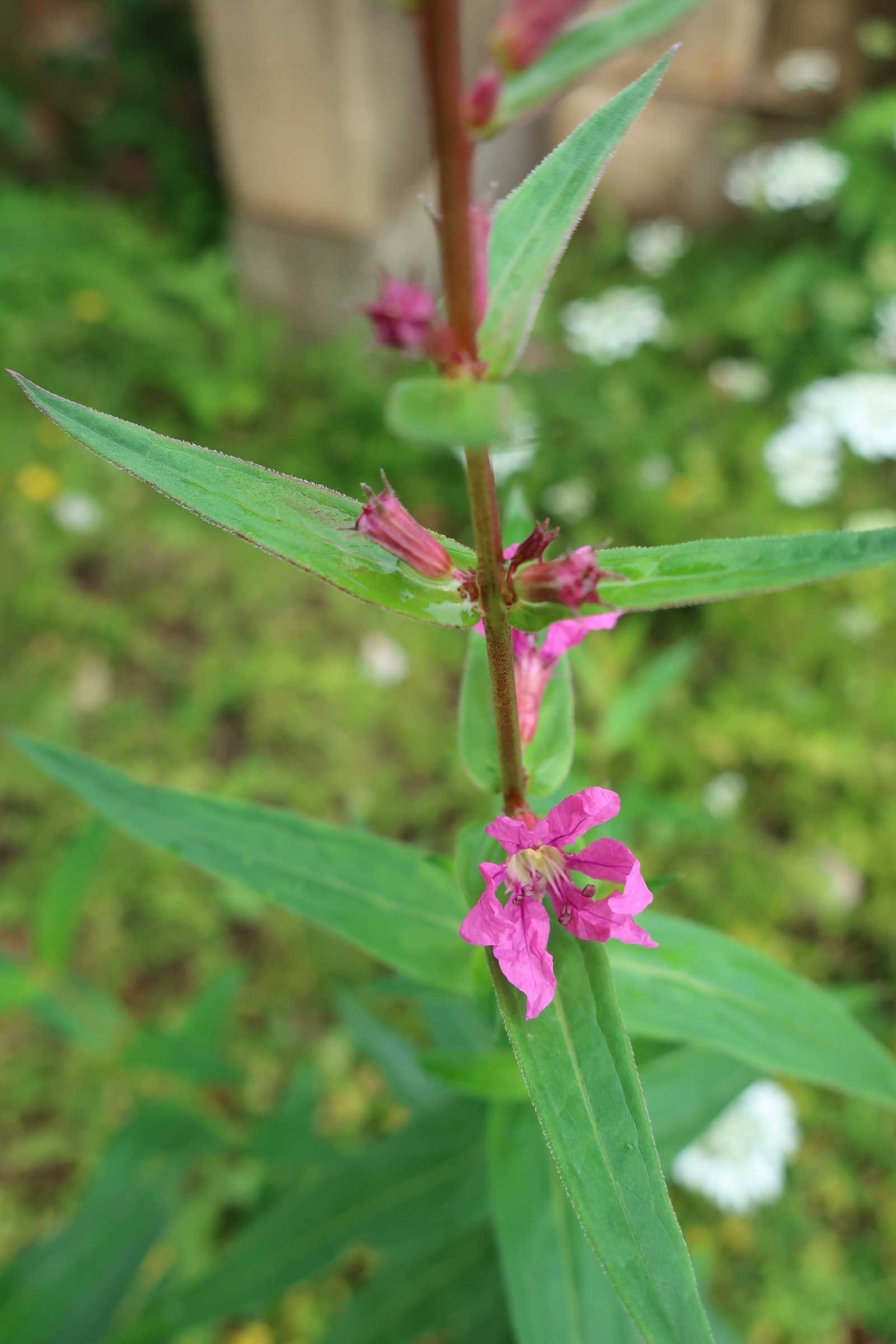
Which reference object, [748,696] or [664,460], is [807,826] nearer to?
[748,696]

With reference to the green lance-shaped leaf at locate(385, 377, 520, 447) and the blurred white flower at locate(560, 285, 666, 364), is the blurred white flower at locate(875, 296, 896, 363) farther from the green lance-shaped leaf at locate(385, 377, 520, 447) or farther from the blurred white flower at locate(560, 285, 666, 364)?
the green lance-shaped leaf at locate(385, 377, 520, 447)

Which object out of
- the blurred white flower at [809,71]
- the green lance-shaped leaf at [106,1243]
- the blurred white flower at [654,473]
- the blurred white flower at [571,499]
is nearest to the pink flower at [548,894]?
the green lance-shaped leaf at [106,1243]

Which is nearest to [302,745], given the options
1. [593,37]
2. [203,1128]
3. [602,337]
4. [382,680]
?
[382,680]

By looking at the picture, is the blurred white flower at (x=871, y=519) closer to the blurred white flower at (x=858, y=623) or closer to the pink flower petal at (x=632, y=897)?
the blurred white flower at (x=858, y=623)

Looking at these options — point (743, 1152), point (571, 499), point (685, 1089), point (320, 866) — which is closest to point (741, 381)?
point (571, 499)

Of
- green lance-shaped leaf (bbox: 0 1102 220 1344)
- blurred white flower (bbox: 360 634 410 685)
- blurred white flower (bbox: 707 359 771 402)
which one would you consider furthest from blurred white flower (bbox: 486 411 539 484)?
green lance-shaped leaf (bbox: 0 1102 220 1344)

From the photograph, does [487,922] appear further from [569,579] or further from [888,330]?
[888,330]
